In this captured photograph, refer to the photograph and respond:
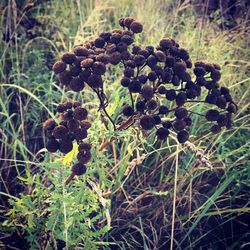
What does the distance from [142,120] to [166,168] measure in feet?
3.04

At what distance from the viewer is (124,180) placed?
2262mm

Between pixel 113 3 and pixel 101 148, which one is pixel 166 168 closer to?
pixel 101 148

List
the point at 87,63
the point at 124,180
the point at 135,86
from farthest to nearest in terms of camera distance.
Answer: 1. the point at 124,180
2. the point at 135,86
3. the point at 87,63

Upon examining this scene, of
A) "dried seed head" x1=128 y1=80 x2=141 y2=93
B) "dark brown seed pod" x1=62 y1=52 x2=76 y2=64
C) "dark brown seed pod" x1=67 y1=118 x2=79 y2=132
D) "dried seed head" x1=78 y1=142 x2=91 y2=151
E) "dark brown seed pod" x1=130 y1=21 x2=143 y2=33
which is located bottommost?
"dried seed head" x1=78 y1=142 x2=91 y2=151

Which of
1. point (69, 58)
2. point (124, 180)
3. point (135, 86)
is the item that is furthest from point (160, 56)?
point (124, 180)

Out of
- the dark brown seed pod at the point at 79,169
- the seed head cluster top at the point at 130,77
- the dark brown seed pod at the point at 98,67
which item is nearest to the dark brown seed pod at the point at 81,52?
the seed head cluster top at the point at 130,77

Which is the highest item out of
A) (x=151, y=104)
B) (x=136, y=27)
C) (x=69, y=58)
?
(x=136, y=27)

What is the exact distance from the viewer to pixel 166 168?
251cm

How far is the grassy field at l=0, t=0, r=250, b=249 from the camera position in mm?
1748

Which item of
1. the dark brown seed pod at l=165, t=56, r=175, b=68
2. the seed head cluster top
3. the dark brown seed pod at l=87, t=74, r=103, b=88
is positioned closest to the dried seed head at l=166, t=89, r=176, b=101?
the seed head cluster top

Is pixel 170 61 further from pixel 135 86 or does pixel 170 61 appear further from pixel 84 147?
pixel 84 147

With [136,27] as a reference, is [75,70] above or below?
below

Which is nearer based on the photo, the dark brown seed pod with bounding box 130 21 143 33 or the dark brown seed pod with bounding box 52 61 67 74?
the dark brown seed pod with bounding box 52 61 67 74

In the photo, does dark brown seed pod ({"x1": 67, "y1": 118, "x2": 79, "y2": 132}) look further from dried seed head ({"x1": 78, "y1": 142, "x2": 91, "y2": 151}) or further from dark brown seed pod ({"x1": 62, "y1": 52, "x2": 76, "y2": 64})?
dark brown seed pod ({"x1": 62, "y1": 52, "x2": 76, "y2": 64})
